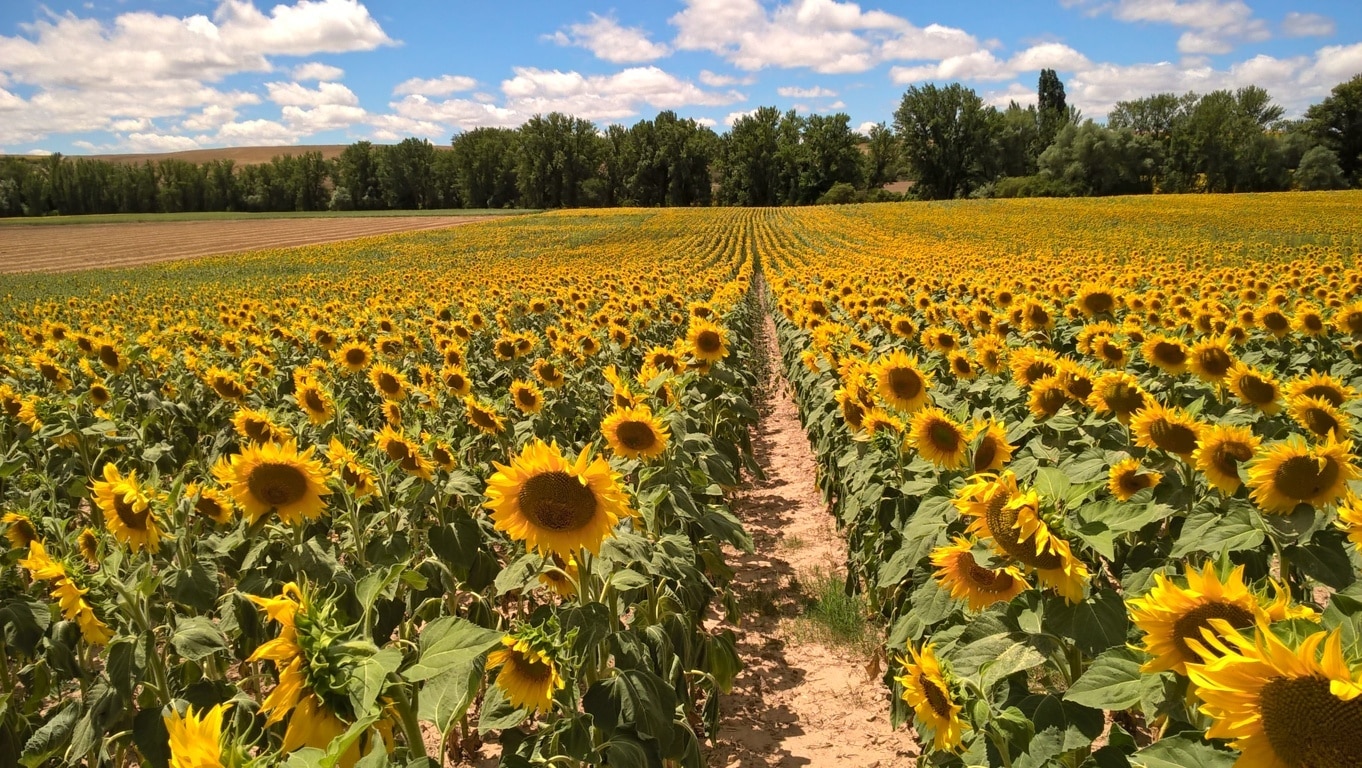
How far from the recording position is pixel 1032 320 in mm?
6781

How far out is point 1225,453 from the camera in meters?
2.69

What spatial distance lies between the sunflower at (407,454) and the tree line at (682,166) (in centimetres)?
7910

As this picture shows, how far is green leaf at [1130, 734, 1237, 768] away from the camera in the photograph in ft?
4.60

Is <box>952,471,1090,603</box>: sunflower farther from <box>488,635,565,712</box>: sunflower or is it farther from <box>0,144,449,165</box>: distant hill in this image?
<box>0,144,449,165</box>: distant hill

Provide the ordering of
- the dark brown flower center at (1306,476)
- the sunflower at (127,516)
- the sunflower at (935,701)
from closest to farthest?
the sunflower at (935,701) → the dark brown flower center at (1306,476) → the sunflower at (127,516)

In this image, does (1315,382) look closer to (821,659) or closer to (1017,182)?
(821,659)

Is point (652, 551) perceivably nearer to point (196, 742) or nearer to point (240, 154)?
point (196, 742)

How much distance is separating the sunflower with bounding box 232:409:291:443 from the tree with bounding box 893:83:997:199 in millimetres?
91481

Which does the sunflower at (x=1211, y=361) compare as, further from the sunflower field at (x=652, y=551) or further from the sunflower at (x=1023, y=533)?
the sunflower at (x=1023, y=533)

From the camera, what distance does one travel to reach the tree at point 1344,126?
6681 centimetres

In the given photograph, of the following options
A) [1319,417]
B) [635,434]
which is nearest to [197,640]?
[635,434]

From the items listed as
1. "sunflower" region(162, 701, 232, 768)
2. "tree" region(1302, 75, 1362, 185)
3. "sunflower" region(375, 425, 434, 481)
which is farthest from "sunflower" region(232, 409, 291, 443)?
"tree" region(1302, 75, 1362, 185)

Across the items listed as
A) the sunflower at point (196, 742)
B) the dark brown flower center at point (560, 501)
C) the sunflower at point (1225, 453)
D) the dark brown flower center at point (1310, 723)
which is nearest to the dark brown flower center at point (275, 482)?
the dark brown flower center at point (560, 501)

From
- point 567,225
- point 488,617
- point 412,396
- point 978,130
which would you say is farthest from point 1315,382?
point 978,130
